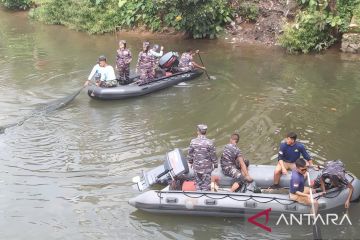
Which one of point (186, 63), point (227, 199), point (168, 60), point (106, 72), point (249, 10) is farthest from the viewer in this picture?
point (249, 10)

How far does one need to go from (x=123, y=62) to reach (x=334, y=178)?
7957mm

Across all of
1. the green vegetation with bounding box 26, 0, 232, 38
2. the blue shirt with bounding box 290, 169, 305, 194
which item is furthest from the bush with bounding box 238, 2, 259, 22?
the blue shirt with bounding box 290, 169, 305, 194

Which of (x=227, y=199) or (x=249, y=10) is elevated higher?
(x=249, y=10)

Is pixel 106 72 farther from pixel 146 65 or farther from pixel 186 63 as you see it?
pixel 186 63

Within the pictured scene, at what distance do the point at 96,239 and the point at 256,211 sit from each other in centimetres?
282

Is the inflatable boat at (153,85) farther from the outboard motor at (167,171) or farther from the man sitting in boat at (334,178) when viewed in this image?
the man sitting in boat at (334,178)

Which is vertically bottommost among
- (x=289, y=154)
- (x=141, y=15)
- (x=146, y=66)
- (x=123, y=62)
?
(x=289, y=154)

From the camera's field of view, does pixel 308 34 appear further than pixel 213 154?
Yes

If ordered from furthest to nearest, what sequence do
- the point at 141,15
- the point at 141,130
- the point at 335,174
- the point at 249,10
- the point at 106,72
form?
the point at 141,15 → the point at 249,10 → the point at 106,72 → the point at 141,130 → the point at 335,174

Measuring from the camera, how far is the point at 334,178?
8492 millimetres

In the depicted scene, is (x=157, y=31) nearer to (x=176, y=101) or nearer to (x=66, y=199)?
(x=176, y=101)

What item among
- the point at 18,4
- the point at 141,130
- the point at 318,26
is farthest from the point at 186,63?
the point at 18,4

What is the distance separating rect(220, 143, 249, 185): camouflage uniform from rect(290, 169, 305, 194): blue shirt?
106cm

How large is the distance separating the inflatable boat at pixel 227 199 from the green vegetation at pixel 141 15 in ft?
37.5
